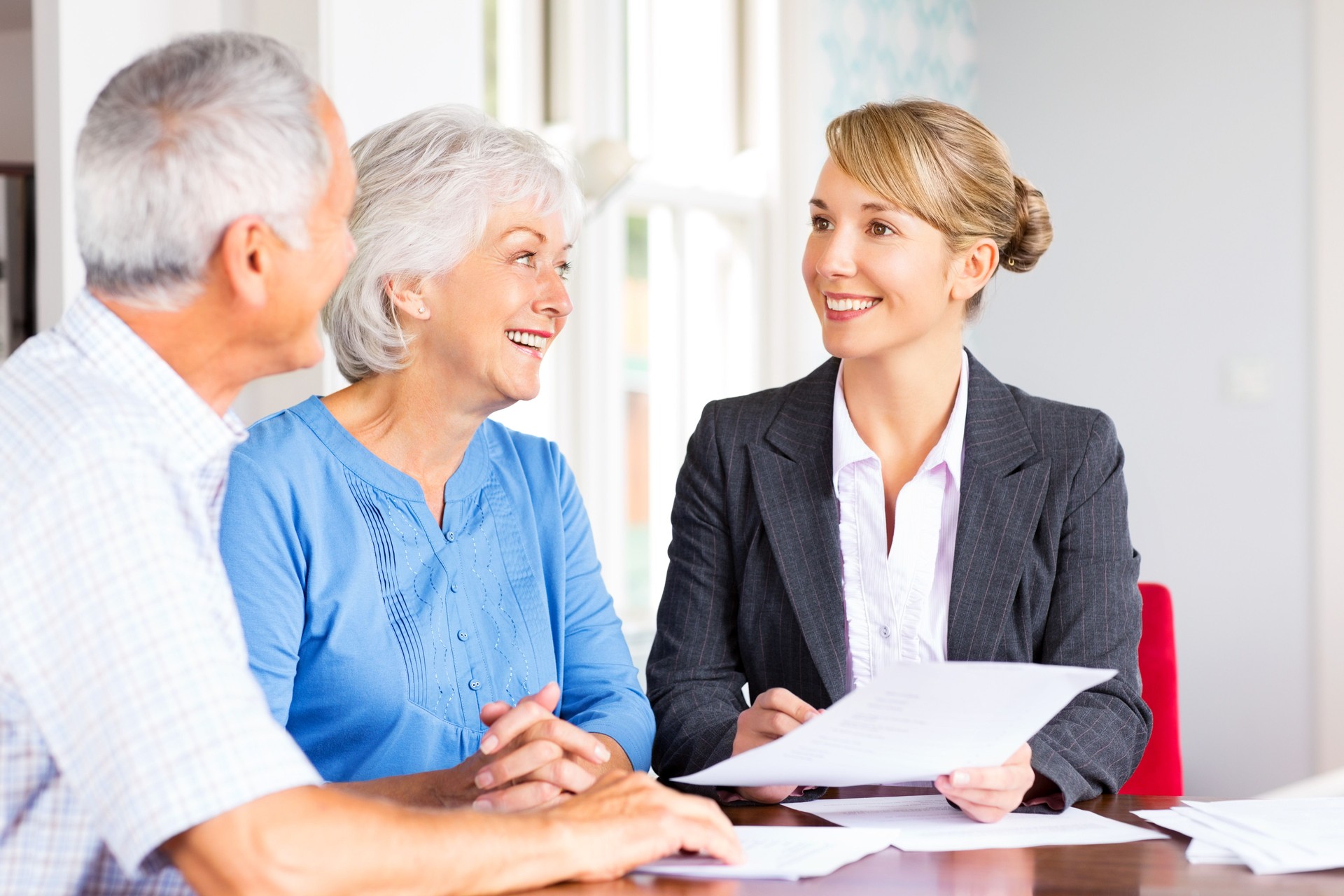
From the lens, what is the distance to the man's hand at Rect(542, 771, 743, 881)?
958 millimetres

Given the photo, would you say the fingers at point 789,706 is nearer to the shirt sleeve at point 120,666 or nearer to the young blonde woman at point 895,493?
the young blonde woman at point 895,493

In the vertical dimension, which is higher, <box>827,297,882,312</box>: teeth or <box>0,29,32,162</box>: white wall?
<box>0,29,32,162</box>: white wall

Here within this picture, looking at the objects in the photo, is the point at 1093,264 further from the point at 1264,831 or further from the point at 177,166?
the point at 177,166

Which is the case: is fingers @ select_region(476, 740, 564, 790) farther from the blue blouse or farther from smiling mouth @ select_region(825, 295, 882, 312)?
smiling mouth @ select_region(825, 295, 882, 312)

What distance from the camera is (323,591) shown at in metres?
1.41

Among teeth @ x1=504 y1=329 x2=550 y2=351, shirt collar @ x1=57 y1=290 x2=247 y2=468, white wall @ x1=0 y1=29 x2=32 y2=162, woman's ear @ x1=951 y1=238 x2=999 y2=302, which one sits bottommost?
shirt collar @ x1=57 y1=290 x2=247 y2=468

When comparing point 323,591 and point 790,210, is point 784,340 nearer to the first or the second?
point 790,210

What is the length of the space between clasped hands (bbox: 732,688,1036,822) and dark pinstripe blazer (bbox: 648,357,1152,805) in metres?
0.10

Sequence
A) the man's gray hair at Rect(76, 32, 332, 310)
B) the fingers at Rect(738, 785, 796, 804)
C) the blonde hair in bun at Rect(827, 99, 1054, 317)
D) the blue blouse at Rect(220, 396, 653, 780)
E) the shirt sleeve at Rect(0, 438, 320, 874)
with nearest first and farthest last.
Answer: the shirt sleeve at Rect(0, 438, 320, 874) < the man's gray hair at Rect(76, 32, 332, 310) < the fingers at Rect(738, 785, 796, 804) < the blue blouse at Rect(220, 396, 653, 780) < the blonde hair in bun at Rect(827, 99, 1054, 317)

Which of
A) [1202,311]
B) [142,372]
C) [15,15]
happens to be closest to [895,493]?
[142,372]

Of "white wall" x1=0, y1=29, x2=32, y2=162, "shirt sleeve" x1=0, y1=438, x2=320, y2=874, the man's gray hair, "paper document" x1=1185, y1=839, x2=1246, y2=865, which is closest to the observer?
"shirt sleeve" x1=0, y1=438, x2=320, y2=874

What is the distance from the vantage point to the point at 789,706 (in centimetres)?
133

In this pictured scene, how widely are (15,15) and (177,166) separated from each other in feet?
6.40

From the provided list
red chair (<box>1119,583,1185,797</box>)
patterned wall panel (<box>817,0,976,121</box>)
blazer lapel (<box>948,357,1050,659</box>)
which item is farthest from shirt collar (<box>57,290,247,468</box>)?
patterned wall panel (<box>817,0,976,121</box>)
